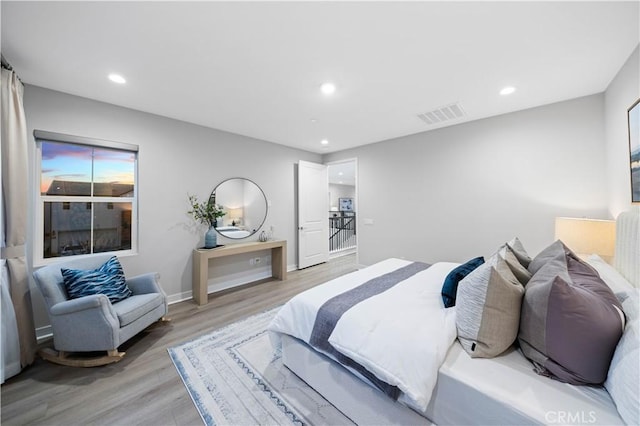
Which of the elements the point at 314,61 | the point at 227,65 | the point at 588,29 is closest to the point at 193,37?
the point at 227,65

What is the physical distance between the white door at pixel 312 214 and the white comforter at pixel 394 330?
2.98m

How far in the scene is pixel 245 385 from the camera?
1.79 metres

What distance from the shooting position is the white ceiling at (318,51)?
1519mm

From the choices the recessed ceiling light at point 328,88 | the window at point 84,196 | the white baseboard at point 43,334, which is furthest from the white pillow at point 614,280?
the white baseboard at point 43,334

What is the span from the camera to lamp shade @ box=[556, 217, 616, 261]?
6.97 ft

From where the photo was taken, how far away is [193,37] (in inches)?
68.4

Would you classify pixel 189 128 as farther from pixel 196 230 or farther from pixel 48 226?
pixel 48 226

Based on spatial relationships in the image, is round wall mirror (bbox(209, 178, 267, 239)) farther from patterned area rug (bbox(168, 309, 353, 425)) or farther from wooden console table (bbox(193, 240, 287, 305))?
patterned area rug (bbox(168, 309, 353, 425))

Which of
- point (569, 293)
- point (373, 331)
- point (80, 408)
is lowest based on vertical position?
point (80, 408)

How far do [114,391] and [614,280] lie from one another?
3567 millimetres

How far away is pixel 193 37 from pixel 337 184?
9555mm

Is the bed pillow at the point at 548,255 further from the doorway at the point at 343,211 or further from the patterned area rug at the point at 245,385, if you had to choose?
the doorway at the point at 343,211

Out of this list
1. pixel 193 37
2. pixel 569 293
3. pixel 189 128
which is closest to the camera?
pixel 569 293

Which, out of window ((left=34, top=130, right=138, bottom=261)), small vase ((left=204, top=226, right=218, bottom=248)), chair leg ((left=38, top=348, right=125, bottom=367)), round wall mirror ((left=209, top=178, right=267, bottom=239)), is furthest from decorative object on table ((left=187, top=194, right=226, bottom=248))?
chair leg ((left=38, top=348, right=125, bottom=367))
